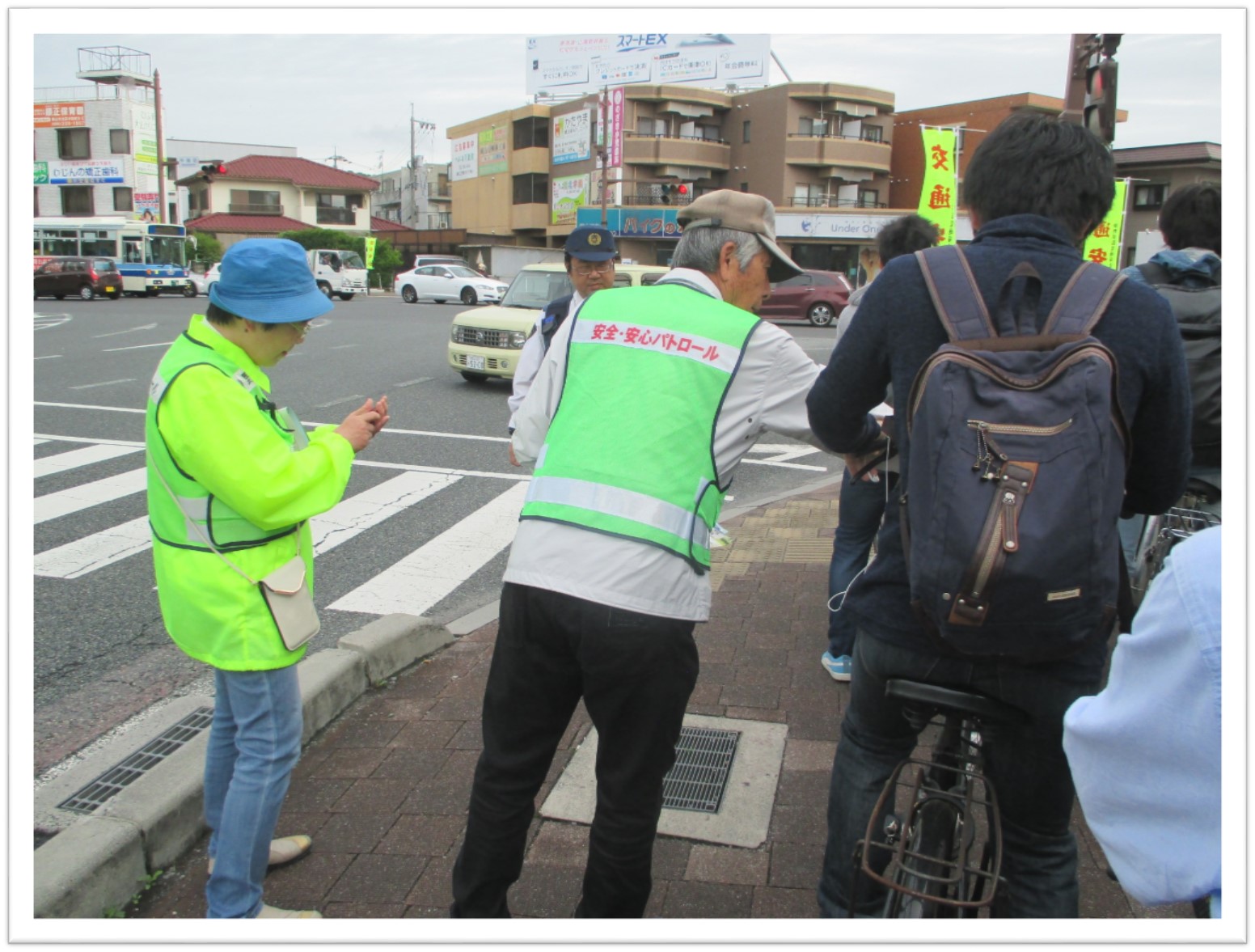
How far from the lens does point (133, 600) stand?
525cm

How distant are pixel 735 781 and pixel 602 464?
167cm

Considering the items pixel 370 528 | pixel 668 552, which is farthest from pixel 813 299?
pixel 668 552

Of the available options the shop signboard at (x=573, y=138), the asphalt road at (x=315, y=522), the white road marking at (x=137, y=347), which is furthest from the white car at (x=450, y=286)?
the asphalt road at (x=315, y=522)

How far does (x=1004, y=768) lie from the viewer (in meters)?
2.00

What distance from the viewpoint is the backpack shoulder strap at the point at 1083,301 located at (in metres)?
1.75

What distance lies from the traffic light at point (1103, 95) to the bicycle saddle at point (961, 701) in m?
4.43

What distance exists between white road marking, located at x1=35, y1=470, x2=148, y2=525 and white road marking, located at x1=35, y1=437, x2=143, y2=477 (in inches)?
22.3

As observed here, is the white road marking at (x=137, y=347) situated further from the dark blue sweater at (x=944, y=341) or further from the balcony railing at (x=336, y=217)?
the balcony railing at (x=336, y=217)

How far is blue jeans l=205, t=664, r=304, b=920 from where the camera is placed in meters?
2.37

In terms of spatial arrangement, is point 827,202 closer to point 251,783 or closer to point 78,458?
point 78,458

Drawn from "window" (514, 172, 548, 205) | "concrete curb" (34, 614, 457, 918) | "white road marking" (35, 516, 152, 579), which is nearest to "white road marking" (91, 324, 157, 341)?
"white road marking" (35, 516, 152, 579)

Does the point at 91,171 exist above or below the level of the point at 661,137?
below

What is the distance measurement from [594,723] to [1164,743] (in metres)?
1.30

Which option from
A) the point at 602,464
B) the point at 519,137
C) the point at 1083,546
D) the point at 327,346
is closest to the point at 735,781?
the point at 602,464
